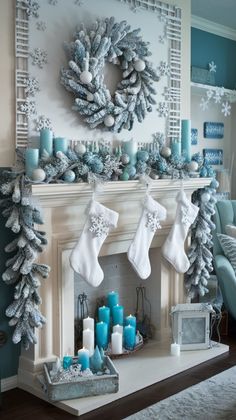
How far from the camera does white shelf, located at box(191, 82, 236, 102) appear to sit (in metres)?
4.54

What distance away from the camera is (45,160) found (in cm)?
285

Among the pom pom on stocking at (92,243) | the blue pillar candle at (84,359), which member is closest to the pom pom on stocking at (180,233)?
the pom pom on stocking at (92,243)

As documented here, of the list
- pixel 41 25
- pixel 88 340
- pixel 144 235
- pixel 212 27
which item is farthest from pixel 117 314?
pixel 212 27

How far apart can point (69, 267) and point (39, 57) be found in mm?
1169

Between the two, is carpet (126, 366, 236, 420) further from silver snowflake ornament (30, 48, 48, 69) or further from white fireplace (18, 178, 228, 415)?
silver snowflake ornament (30, 48, 48, 69)

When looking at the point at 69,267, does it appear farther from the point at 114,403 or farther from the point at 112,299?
the point at 114,403

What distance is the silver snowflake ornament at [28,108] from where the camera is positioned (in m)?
2.84

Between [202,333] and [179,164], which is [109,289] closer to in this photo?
[202,333]

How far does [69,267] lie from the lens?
3.08 meters

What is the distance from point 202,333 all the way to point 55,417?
4.08 feet

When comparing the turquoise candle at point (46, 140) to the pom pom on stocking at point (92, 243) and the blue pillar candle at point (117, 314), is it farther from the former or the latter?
the blue pillar candle at point (117, 314)

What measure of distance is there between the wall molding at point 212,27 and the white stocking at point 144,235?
6.85 ft

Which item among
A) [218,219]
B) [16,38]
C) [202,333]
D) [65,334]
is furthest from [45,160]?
[218,219]

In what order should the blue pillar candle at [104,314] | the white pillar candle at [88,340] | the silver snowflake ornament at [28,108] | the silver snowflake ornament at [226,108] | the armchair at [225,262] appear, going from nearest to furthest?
the silver snowflake ornament at [28,108], the white pillar candle at [88,340], the blue pillar candle at [104,314], the armchair at [225,262], the silver snowflake ornament at [226,108]
